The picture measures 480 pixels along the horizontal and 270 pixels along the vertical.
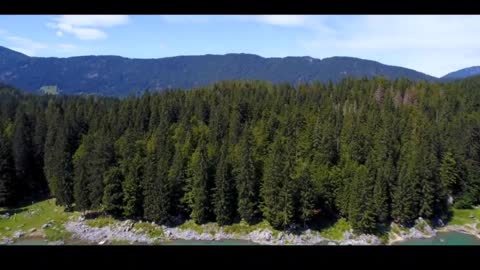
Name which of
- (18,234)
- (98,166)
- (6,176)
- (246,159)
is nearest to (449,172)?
(246,159)

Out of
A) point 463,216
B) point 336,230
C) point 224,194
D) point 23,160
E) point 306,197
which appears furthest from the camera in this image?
point 23,160

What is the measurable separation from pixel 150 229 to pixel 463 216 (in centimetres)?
3167

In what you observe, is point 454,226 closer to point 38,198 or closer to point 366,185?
point 366,185

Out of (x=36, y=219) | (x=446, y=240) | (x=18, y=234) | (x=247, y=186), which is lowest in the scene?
(x=446, y=240)

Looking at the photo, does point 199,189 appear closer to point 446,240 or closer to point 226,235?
point 226,235

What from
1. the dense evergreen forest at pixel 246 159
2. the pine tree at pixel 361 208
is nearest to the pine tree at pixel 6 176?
→ the dense evergreen forest at pixel 246 159

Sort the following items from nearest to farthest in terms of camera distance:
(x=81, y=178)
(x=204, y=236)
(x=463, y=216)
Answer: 1. (x=204, y=236)
2. (x=463, y=216)
3. (x=81, y=178)

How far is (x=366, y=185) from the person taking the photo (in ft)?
146

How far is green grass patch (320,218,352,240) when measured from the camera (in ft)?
141

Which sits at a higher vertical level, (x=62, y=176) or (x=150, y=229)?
(x=62, y=176)

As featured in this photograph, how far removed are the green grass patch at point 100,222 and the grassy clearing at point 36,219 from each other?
2325 mm

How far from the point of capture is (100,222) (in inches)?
1813
